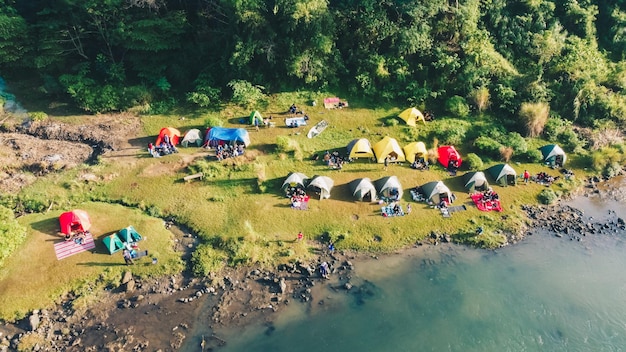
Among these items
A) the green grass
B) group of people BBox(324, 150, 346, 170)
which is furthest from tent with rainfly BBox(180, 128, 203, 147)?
group of people BBox(324, 150, 346, 170)

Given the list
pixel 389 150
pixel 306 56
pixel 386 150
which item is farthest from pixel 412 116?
pixel 306 56

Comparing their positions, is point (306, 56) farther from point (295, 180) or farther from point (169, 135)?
point (169, 135)

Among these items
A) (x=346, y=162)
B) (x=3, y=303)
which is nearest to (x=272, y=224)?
(x=346, y=162)

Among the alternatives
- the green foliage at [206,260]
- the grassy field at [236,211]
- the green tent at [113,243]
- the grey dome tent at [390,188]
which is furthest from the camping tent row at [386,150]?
the green tent at [113,243]

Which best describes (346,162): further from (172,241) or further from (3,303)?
(3,303)

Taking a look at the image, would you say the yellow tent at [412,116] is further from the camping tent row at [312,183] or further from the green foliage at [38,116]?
the green foliage at [38,116]

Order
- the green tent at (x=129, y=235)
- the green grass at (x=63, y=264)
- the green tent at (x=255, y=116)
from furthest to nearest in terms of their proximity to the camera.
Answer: the green tent at (x=255, y=116) → the green tent at (x=129, y=235) → the green grass at (x=63, y=264)
